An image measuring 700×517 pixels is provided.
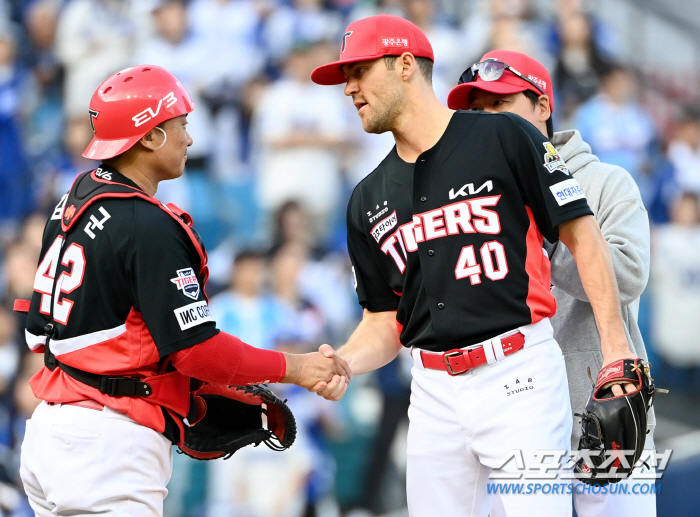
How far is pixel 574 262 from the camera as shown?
126 inches

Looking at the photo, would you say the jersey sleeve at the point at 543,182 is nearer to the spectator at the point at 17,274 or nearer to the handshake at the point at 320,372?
the handshake at the point at 320,372

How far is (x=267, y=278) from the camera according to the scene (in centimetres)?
741

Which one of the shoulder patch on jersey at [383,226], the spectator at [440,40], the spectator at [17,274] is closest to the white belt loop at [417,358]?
the shoulder patch on jersey at [383,226]

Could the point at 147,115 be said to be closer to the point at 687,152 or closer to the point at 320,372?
the point at 320,372

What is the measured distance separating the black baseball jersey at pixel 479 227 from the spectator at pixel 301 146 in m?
4.53

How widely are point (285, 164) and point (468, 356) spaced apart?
16.8 ft

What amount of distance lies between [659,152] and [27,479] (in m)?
Result: 7.52

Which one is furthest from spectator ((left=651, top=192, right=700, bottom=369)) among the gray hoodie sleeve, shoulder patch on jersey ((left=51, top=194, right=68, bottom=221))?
shoulder patch on jersey ((left=51, top=194, right=68, bottom=221))

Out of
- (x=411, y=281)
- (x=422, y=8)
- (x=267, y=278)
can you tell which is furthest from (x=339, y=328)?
(x=411, y=281)

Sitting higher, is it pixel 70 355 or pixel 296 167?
pixel 296 167

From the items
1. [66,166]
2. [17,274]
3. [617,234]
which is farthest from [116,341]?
[66,166]

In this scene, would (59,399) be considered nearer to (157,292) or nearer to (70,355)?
(70,355)

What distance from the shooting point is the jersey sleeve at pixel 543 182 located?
297 centimetres

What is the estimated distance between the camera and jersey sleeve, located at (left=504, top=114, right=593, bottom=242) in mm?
2969
